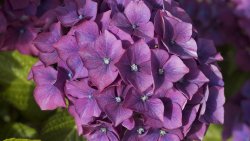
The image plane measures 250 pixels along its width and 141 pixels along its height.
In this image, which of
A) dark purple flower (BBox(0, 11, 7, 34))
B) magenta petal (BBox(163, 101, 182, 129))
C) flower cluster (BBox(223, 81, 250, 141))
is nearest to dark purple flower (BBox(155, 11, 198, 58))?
magenta petal (BBox(163, 101, 182, 129))

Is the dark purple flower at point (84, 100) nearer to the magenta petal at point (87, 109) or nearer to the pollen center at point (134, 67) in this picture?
the magenta petal at point (87, 109)

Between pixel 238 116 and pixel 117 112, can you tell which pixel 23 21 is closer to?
pixel 117 112

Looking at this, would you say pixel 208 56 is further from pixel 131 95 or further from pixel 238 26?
pixel 238 26

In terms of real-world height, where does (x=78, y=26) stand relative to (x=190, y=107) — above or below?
above

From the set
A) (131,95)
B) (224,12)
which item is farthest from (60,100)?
(224,12)

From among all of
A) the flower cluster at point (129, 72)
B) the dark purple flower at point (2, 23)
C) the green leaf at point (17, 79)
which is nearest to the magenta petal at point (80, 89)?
the flower cluster at point (129, 72)

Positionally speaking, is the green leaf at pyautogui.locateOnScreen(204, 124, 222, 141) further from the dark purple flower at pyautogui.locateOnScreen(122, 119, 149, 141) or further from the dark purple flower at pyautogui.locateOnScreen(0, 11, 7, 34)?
the dark purple flower at pyautogui.locateOnScreen(0, 11, 7, 34)

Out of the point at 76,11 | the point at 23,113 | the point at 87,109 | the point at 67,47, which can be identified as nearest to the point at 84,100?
the point at 87,109
